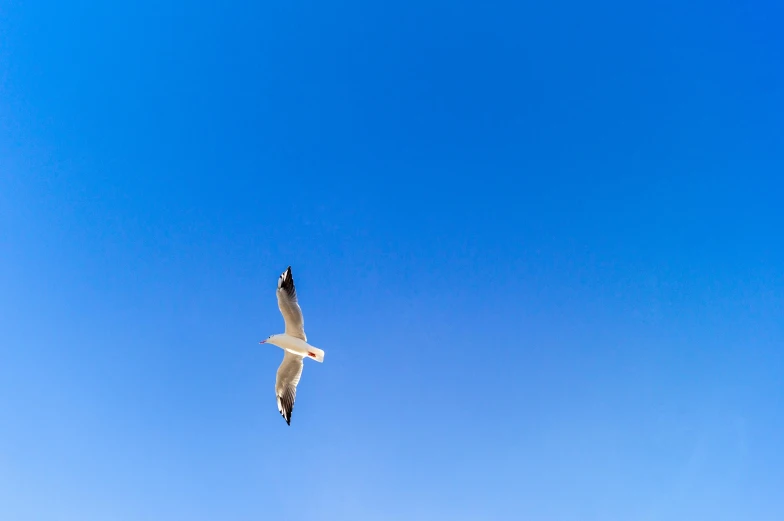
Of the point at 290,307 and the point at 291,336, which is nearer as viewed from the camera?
the point at 290,307

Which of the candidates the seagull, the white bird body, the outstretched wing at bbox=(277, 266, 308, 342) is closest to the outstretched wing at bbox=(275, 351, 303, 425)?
the seagull

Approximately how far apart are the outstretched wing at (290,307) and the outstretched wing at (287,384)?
1457 millimetres

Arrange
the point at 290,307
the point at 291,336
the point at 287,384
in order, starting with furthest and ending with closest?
the point at 287,384 < the point at 291,336 < the point at 290,307

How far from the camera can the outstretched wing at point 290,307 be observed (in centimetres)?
1822

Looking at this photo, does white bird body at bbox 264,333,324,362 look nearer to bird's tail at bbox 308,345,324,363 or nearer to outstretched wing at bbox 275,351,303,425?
bird's tail at bbox 308,345,324,363

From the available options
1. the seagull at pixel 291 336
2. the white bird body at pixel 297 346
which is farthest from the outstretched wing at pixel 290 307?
the white bird body at pixel 297 346

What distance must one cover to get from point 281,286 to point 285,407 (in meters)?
5.06

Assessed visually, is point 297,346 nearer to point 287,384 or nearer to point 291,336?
point 291,336

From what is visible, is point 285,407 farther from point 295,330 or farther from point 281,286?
point 281,286

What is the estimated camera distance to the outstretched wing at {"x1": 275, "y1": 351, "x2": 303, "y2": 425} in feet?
63.4

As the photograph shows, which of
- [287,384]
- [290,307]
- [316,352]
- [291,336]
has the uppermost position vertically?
[290,307]

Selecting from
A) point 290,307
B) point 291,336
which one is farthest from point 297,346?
point 290,307

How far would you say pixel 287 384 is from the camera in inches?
771

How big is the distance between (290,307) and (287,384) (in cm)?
356
